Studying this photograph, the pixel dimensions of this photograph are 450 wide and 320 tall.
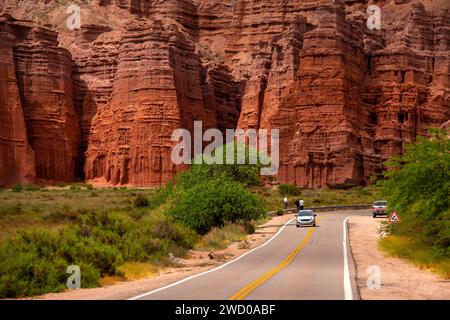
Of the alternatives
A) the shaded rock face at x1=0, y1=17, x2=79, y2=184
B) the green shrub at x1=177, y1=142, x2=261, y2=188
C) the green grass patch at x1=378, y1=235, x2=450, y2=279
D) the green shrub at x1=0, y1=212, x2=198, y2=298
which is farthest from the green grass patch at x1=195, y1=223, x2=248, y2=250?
the shaded rock face at x1=0, y1=17, x2=79, y2=184

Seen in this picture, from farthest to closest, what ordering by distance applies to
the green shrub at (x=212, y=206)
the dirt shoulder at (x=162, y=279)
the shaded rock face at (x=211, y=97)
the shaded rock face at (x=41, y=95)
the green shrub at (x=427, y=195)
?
the shaded rock face at (x=41, y=95) → the shaded rock face at (x=211, y=97) → the green shrub at (x=212, y=206) → the green shrub at (x=427, y=195) → the dirt shoulder at (x=162, y=279)

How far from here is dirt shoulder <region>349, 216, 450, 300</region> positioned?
1906cm

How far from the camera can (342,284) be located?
21.1 meters

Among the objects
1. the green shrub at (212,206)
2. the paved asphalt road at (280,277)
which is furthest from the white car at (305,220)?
the paved asphalt road at (280,277)

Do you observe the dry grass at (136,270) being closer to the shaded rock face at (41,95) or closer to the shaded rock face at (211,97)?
the shaded rock face at (211,97)

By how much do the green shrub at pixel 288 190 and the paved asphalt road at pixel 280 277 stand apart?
53862 millimetres

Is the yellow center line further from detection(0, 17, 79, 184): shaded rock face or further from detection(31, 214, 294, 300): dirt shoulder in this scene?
detection(0, 17, 79, 184): shaded rock face

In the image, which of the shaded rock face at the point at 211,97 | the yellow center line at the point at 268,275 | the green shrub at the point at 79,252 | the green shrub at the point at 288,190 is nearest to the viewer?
the yellow center line at the point at 268,275

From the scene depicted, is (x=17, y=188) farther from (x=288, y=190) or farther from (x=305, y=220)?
(x=305, y=220)

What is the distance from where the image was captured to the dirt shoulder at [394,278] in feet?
62.5

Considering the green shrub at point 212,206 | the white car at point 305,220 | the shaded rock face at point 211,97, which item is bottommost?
the white car at point 305,220

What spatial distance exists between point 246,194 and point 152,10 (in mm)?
104440

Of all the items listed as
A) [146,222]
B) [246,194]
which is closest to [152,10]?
[246,194]
